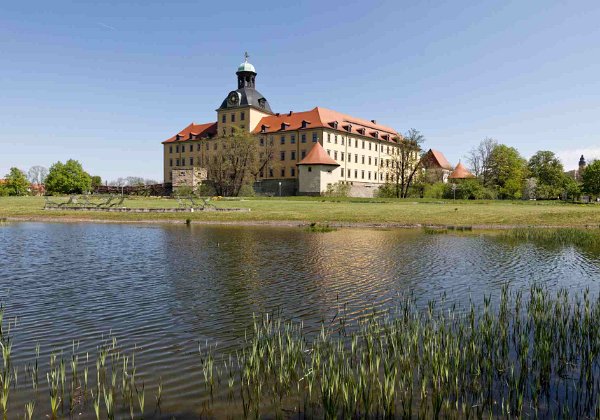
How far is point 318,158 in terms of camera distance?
82.7 metres

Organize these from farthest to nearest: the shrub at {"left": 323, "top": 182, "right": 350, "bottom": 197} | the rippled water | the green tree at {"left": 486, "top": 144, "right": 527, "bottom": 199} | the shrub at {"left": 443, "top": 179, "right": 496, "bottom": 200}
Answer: the green tree at {"left": 486, "top": 144, "right": 527, "bottom": 199} → the shrub at {"left": 323, "top": 182, "right": 350, "bottom": 197} → the shrub at {"left": 443, "top": 179, "right": 496, "bottom": 200} → the rippled water

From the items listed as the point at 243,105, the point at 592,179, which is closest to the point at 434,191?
the point at 592,179

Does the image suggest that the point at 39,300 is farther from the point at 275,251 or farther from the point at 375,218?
the point at 375,218

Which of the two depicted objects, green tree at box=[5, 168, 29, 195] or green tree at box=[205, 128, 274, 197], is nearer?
green tree at box=[205, 128, 274, 197]

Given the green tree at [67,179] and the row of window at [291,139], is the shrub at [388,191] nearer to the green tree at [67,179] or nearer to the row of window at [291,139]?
the row of window at [291,139]

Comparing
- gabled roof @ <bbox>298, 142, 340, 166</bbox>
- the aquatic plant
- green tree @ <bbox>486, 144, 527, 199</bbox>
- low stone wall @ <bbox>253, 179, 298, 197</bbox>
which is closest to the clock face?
low stone wall @ <bbox>253, 179, 298, 197</bbox>

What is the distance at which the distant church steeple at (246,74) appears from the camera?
102625 mm

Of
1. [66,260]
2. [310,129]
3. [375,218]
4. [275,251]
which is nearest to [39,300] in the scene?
[66,260]

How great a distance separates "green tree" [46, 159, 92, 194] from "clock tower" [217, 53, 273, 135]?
146ft

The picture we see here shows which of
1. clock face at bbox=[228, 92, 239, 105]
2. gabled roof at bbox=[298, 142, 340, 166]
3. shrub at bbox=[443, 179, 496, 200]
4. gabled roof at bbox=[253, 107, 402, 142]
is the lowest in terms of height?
shrub at bbox=[443, 179, 496, 200]

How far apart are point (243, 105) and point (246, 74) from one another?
30.2 ft

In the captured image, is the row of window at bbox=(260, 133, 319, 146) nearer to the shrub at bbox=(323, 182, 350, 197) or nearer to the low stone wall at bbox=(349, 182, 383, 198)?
the low stone wall at bbox=(349, 182, 383, 198)

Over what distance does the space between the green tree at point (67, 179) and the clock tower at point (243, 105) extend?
4453 centimetres

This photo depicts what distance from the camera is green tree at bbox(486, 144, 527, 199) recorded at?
3438 inches
